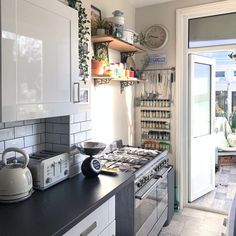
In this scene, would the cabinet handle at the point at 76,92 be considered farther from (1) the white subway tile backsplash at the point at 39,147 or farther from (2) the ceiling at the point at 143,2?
(2) the ceiling at the point at 143,2

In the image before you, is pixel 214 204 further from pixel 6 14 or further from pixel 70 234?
pixel 6 14

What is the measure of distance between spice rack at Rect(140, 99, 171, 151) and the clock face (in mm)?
716

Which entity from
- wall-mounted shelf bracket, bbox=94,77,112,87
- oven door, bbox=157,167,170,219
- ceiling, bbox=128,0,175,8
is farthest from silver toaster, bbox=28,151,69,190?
ceiling, bbox=128,0,175,8

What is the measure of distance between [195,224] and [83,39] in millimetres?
2382

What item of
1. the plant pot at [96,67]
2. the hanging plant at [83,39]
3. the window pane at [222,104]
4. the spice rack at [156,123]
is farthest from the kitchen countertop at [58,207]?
the window pane at [222,104]

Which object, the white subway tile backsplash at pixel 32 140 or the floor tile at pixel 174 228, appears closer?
the white subway tile backsplash at pixel 32 140

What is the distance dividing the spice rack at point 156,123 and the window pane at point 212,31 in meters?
0.86

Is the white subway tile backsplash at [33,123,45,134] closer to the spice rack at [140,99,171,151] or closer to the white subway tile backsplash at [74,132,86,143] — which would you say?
the white subway tile backsplash at [74,132,86,143]

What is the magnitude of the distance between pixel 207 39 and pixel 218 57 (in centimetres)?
252

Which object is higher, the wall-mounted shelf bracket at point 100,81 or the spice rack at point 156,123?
the wall-mounted shelf bracket at point 100,81

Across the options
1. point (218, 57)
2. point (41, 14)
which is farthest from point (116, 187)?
point (218, 57)

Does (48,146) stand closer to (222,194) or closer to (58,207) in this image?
(58,207)

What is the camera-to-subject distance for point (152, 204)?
2441 mm

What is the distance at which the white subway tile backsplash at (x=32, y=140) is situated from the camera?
6.07 ft
